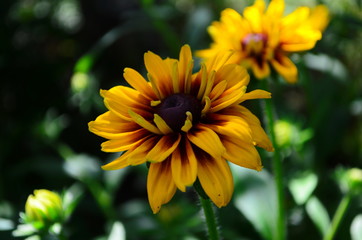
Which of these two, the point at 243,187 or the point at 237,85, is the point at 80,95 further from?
the point at 237,85

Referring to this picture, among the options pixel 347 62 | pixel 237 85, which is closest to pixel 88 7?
pixel 347 62

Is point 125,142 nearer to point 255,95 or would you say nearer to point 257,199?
point 255,95

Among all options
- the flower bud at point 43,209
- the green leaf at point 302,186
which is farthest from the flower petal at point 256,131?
the flower bud at point 43,209

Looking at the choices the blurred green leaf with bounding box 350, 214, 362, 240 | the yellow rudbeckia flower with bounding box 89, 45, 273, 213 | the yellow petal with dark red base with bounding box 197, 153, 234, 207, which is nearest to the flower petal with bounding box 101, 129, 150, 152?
the yellow rudbeckia flower with bounding box 89, 45, 273, 213

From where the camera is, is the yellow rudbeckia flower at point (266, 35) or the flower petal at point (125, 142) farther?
the yellow rudbeckia flower at point (266, 35)

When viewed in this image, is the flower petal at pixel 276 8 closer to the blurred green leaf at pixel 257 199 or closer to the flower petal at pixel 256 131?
the flower petal at pixel 256 131

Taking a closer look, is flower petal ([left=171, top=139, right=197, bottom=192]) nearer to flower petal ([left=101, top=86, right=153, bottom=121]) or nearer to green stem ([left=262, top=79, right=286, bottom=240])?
flower petal ([left=101, top=86, right=153, bottom=121])
